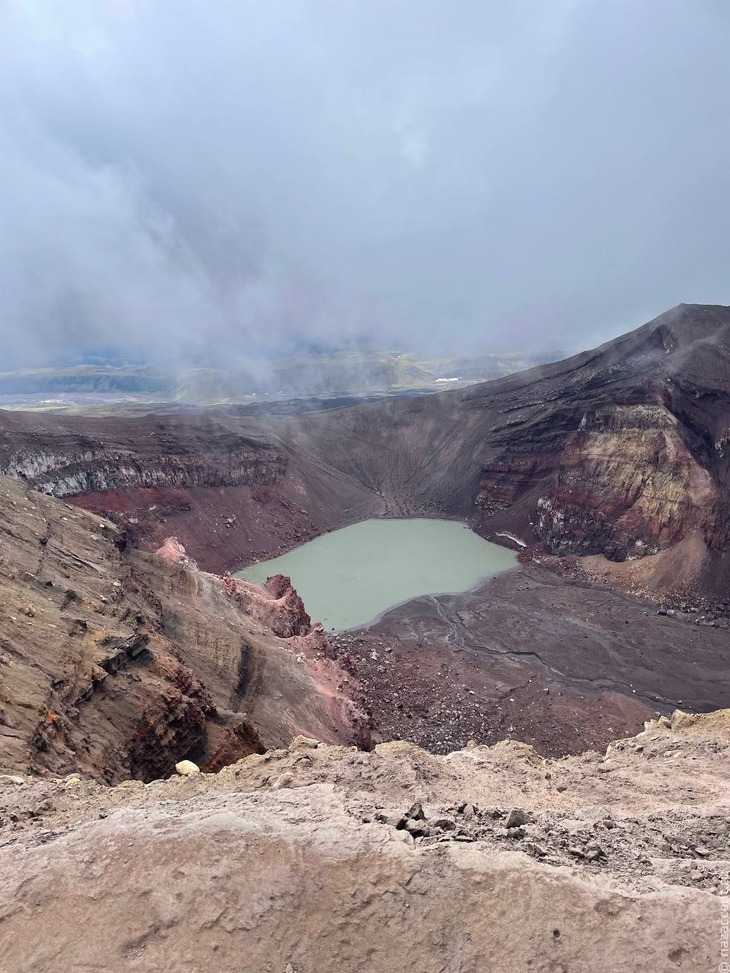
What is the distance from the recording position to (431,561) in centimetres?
3688

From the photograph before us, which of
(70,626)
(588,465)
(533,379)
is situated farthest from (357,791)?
(533,379)

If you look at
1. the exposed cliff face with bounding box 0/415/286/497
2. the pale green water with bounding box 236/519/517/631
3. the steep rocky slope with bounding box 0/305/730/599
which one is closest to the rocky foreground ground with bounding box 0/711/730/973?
the pale green water with bounding box 236/519/517/631

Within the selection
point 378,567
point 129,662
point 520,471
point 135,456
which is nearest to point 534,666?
point 378,567

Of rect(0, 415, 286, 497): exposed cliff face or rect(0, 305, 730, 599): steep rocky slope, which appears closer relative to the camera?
rect(0, 305, 730, 599): steep rocky slope

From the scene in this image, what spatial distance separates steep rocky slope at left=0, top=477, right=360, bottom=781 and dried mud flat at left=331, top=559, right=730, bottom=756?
138 inches

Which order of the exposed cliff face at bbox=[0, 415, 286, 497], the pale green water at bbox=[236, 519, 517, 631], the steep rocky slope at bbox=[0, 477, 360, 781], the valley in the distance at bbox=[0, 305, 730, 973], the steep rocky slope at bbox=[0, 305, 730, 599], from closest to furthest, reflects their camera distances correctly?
1. the valley in the distance at bbox=[0, 305, 730, 973]
2. the steep rocky slope at bbox=[0, 477, 360, 781]
3. the pale green water at bbox=[236, 519, 517, 631]
4. the steep rocky slope at bbox=[0, 305, 730, 599]
5. the exposed cliff face at bbox=[0, 415, 286, 497]

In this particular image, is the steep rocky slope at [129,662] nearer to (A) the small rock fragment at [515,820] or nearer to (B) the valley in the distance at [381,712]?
(B) the valley in the distance at [381,712]

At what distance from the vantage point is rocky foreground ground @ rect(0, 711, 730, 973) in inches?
151

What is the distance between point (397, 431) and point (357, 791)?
5580cm

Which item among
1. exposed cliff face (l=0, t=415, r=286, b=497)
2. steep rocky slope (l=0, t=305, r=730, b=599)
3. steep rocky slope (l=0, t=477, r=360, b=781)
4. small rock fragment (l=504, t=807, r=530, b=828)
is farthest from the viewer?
exposed cliff face (l=0, t=415, r=286, b=497)

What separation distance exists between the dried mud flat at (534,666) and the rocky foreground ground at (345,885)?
40.7ft

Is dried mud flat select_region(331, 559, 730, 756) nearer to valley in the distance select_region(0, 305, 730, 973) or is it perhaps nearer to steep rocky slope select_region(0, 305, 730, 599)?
valley in the distance select_region(0, 305, 730, 973)

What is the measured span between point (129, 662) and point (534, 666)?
667 inches

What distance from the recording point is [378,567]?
3578cm
